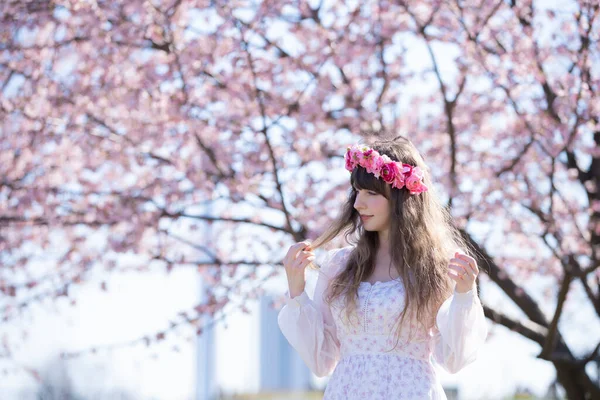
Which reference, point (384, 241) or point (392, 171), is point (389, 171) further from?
point (384, 241)

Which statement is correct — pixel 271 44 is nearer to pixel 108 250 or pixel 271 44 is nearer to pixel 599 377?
pixel 108 250

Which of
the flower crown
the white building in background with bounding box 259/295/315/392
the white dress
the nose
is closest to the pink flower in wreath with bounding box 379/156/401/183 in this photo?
the flower crown

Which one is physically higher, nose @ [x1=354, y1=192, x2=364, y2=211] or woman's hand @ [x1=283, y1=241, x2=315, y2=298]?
nose @ [x1=354, y1=192, x2=364, y2=211]

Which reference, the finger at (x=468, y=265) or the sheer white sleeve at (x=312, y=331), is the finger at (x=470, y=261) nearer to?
the finger at (x=468, y=265)

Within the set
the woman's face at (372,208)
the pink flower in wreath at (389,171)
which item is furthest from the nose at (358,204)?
the pink flower in wreath at (389,171)

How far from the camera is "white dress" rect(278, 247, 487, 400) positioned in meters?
2.60

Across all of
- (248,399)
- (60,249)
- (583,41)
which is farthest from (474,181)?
(248,399)

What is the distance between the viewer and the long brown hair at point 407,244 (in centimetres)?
271

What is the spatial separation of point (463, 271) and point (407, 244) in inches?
11.7

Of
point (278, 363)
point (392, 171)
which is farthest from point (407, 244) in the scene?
point (278, 363)

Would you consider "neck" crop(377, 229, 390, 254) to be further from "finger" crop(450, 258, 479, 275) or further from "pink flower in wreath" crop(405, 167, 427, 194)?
"finger" crop(450, 258, 479, 275)

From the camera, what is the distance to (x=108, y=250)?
632 cm

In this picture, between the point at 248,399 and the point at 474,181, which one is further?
the point at 248,399

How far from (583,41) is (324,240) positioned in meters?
3.01
